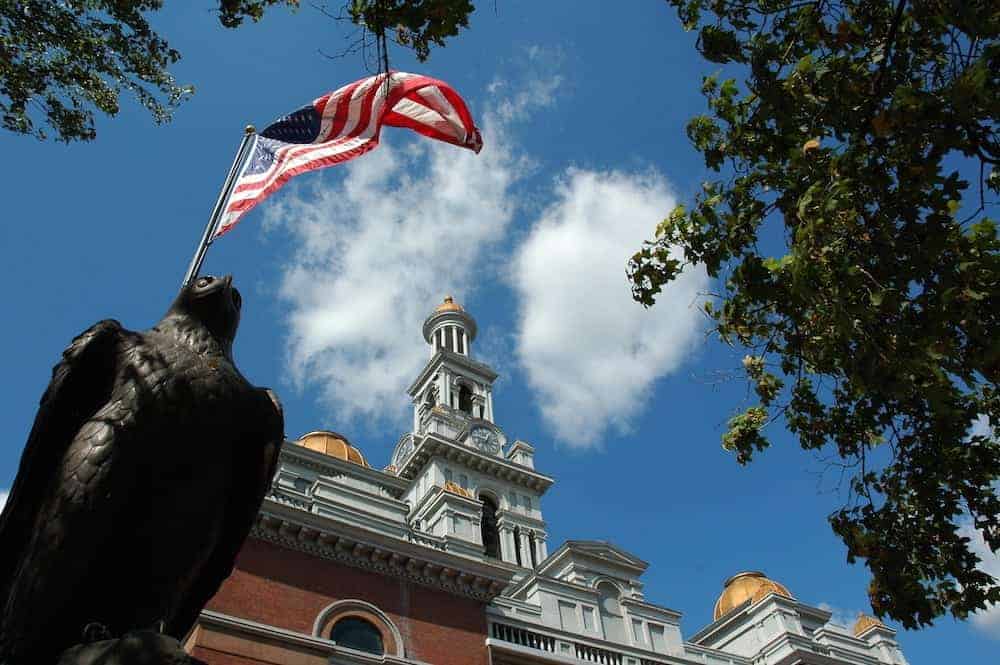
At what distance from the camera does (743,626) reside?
29.4 metres

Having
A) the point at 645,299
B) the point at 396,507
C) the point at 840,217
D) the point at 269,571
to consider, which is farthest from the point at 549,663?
the point at 840,217

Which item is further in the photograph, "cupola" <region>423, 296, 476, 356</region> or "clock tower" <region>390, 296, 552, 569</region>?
"cupola" <region>423, 296, 476, 356</region>

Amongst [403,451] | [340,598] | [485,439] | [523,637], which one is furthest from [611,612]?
[403,451]

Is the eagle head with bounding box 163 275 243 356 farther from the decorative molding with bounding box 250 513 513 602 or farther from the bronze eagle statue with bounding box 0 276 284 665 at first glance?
the decorative molding with bounding box 250 513 513 602

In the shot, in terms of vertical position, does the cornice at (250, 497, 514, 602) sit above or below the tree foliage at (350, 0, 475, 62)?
above

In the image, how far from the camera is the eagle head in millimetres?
3959

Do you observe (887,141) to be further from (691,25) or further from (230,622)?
(230,622)

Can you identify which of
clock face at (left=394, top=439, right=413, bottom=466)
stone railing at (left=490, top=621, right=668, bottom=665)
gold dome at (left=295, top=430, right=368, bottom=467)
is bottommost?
stone railing at (left=490, top=621, right=668, bottom=665)

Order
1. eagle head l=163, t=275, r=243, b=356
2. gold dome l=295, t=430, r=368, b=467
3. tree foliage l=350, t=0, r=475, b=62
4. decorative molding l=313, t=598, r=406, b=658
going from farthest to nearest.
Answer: gold dome l=295, t=430, r=368, b=467
decorative molding l=313, t=598, r=406, b=658
tree foliage l=350, t=0, r=475, b=62
eagle head l=163, t=275, r=243, b=356

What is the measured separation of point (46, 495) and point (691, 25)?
26.4 ft

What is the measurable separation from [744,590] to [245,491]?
3180 centimetres

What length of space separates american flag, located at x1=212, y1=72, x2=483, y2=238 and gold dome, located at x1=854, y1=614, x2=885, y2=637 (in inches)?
1097

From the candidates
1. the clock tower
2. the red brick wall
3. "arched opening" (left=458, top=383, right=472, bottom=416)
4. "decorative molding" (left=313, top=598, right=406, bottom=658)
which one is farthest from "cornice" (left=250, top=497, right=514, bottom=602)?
"arched opening" (left=458, top=383, right=472, bottom=416)

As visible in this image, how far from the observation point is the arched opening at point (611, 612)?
80.6 ft
